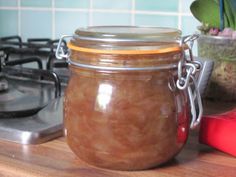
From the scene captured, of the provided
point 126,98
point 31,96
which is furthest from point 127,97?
point 31,96

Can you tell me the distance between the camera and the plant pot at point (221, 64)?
0.81 m

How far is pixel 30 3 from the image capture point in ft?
4.09

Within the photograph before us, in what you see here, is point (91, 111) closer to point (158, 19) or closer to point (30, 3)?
point (158, 19)

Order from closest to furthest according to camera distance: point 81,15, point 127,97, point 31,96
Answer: point 127,97
point 31,96
point 81,15

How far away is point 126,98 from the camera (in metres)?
0.46

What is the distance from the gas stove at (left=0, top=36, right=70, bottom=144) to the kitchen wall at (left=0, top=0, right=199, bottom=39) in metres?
0.05

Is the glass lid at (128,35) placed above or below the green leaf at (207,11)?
below

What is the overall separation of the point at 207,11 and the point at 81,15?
39cm

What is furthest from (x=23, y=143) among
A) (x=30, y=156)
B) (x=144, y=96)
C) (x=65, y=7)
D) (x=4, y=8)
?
(x=4, y=8)

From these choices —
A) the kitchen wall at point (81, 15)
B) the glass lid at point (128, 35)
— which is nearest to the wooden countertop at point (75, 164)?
the glass lid at point (128, 35)

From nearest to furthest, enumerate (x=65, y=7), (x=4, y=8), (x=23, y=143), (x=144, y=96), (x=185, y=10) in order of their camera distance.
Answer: (x=144, y=96) < (x=23, y=143) < (x=185, y=10) < (x=65, y=7) < (x=4, y=8)

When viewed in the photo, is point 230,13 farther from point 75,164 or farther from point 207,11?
point 75,164

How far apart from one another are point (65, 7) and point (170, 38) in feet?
2.40

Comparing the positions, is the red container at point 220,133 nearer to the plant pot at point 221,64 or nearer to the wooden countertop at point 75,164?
the wooden countertop at point 75,164
